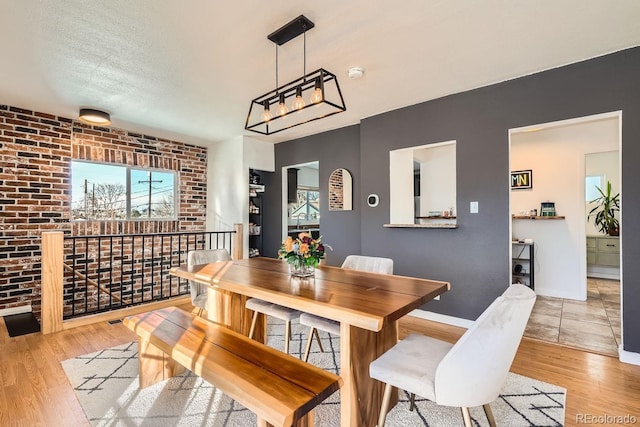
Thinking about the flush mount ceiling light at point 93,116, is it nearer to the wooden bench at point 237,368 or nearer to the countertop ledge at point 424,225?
the wooden bench at point 237,368

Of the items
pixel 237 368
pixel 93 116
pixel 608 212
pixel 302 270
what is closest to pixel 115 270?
pixel 93 116

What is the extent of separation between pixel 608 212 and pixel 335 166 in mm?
5062

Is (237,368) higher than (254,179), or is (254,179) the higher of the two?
(254,179)

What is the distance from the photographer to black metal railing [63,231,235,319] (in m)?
4.10

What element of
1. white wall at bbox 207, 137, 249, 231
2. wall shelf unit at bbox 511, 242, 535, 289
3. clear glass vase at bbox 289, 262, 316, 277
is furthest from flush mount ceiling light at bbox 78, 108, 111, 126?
wall shelf unit at bbox 511, 242, 535, 289

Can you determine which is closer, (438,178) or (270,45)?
(270,45)

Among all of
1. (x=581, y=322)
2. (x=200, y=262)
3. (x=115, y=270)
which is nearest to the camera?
(x=200, y=262)

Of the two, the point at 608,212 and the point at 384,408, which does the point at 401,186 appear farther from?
the point at 608,212

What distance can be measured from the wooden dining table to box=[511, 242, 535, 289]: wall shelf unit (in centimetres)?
331

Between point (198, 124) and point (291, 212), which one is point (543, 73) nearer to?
point (198, 124)

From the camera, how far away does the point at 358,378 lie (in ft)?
5.24

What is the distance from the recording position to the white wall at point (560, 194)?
420 centimetres

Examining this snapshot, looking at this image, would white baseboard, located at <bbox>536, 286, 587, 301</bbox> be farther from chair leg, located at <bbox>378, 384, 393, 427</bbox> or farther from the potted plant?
chair leg, located at <bbox>378, 384, 393, 427</bbox>

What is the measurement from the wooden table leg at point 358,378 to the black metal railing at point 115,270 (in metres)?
2.87
